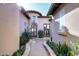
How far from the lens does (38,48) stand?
2318 millimetres

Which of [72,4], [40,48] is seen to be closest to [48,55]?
[40,48]

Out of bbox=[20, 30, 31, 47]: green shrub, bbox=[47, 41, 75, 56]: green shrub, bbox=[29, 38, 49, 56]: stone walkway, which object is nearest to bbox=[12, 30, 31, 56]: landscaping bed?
bbox=[20, 30, 31, 47]: green shrub

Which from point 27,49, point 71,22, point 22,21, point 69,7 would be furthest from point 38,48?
point 69,7

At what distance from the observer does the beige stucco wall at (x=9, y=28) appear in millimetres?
2244

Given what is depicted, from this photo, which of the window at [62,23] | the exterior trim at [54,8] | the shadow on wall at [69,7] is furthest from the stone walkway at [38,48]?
the shadow on wall at [69,7]

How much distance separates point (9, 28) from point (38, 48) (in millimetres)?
511

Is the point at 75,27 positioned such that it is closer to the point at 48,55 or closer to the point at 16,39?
the point at 48,55

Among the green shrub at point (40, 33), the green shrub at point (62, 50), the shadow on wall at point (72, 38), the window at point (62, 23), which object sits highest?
the window at point (62, 23)

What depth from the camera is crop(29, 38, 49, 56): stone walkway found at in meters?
2.27

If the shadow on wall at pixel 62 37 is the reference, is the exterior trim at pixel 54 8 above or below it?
above

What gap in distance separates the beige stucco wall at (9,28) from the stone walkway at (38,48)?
235 mm

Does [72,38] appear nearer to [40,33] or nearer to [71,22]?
[71,22]

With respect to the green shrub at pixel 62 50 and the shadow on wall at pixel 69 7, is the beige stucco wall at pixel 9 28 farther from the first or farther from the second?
the shadow on wall at pixel 69 7

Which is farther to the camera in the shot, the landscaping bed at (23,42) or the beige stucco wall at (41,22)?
the beige stucco wall at (41,22)
